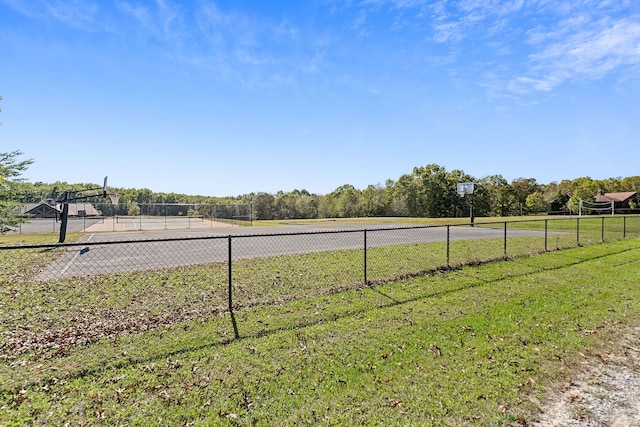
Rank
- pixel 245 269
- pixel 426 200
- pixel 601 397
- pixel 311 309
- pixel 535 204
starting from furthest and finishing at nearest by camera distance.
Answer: pixel 535 204, pixel 426 200, pixel 245 269, pixel 311 309, pixel 601 397

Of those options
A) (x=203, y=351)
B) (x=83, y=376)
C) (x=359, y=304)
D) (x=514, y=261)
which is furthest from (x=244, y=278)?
(x=514, y=261)

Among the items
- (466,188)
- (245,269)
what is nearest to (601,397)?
(245,269)

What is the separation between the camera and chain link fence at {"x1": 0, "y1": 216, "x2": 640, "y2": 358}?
5.05m

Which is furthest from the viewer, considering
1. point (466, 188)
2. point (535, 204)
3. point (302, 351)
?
point (535, 204)

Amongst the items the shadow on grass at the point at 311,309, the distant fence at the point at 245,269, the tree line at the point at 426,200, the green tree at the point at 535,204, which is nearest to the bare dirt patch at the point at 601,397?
the shadow on grass at the point at 311,309

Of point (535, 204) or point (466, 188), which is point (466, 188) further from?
point (535, 204)

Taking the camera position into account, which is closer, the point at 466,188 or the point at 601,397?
the point at 601,397

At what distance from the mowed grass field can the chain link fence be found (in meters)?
0.06

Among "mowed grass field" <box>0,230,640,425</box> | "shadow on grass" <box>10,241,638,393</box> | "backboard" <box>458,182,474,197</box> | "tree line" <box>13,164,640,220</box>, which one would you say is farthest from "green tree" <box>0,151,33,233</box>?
"tree line" <box>13,164,640,220</box>

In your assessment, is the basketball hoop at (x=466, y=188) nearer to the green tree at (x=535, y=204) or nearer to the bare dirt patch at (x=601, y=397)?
the bare dirt patch at (x=601, y=397)

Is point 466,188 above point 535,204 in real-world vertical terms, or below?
above

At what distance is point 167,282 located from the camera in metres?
7.75

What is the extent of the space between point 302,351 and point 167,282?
4.93 m

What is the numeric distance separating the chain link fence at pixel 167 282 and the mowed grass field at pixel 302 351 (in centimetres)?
6
